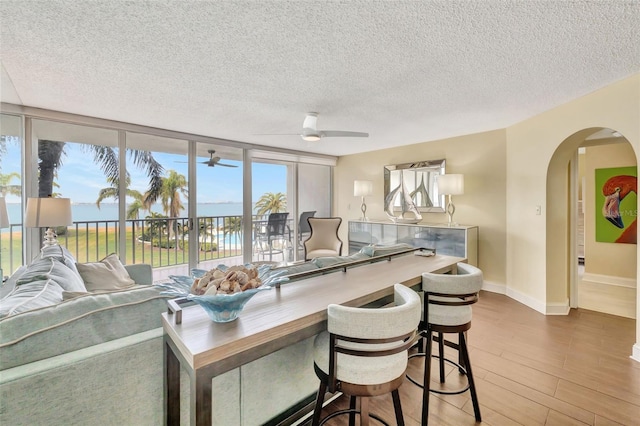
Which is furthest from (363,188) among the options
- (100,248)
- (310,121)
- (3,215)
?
(3,215)

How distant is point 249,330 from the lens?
100cm

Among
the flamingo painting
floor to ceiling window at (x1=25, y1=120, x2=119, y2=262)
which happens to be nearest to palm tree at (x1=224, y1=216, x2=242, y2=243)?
floor to ceiling window at (x1=25, y1=120, x2=119, y2=262)

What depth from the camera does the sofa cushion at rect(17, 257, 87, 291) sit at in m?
1.42

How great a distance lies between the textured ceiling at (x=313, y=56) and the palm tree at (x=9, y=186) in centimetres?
77

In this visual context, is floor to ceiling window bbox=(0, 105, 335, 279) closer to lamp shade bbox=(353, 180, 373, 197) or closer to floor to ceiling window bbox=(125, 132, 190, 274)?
floor to ceiling window bbox=(125, 132, 190, 274)

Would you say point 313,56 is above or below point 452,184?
above

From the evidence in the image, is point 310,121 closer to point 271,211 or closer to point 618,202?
point 271,211

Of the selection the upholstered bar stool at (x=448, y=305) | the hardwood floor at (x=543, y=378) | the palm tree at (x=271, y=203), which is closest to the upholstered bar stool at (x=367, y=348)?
the upholstered bar stool at (x=448, y=305)

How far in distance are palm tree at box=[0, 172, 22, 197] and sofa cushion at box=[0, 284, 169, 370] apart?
2647mm

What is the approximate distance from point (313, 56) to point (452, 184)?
2.94 m

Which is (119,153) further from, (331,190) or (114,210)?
(331,190)

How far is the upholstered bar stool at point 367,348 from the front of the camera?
1.11 meters

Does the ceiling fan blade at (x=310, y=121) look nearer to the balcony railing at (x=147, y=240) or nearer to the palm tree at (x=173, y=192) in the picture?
the palm tree at (x=173, y=192)

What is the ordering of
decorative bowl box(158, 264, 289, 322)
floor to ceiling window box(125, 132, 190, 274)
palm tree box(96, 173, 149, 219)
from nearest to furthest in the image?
decorative bowl box(158, 264, 289, 322) → palm tree box(96, 173, 149, 219) → floor to ceiling window box(125, 132, 190, 274)
